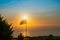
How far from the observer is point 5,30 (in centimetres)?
3403

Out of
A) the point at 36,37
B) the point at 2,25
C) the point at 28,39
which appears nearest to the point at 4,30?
the point at 2,25

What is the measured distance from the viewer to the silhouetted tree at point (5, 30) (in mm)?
33250

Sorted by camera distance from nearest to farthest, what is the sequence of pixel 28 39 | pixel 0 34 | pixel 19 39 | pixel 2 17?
pixel 0 34
pixel 2 17
pixel 19 39
pixel 28 39

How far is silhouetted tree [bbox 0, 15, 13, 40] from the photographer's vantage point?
3325cm

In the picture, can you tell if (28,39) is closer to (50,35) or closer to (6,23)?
(50,35)

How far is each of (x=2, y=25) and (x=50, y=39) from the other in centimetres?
1824

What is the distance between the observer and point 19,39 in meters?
42.3

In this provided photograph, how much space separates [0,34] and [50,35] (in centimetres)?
2225

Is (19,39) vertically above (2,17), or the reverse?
(2,17)

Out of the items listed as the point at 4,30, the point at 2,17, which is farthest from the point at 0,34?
the point at 2,17

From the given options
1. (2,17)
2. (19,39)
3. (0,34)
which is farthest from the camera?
(19,39)

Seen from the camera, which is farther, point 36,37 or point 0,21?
point 36,37

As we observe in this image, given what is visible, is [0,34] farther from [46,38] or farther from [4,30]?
[46,38]

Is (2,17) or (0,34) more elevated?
(2,17)
